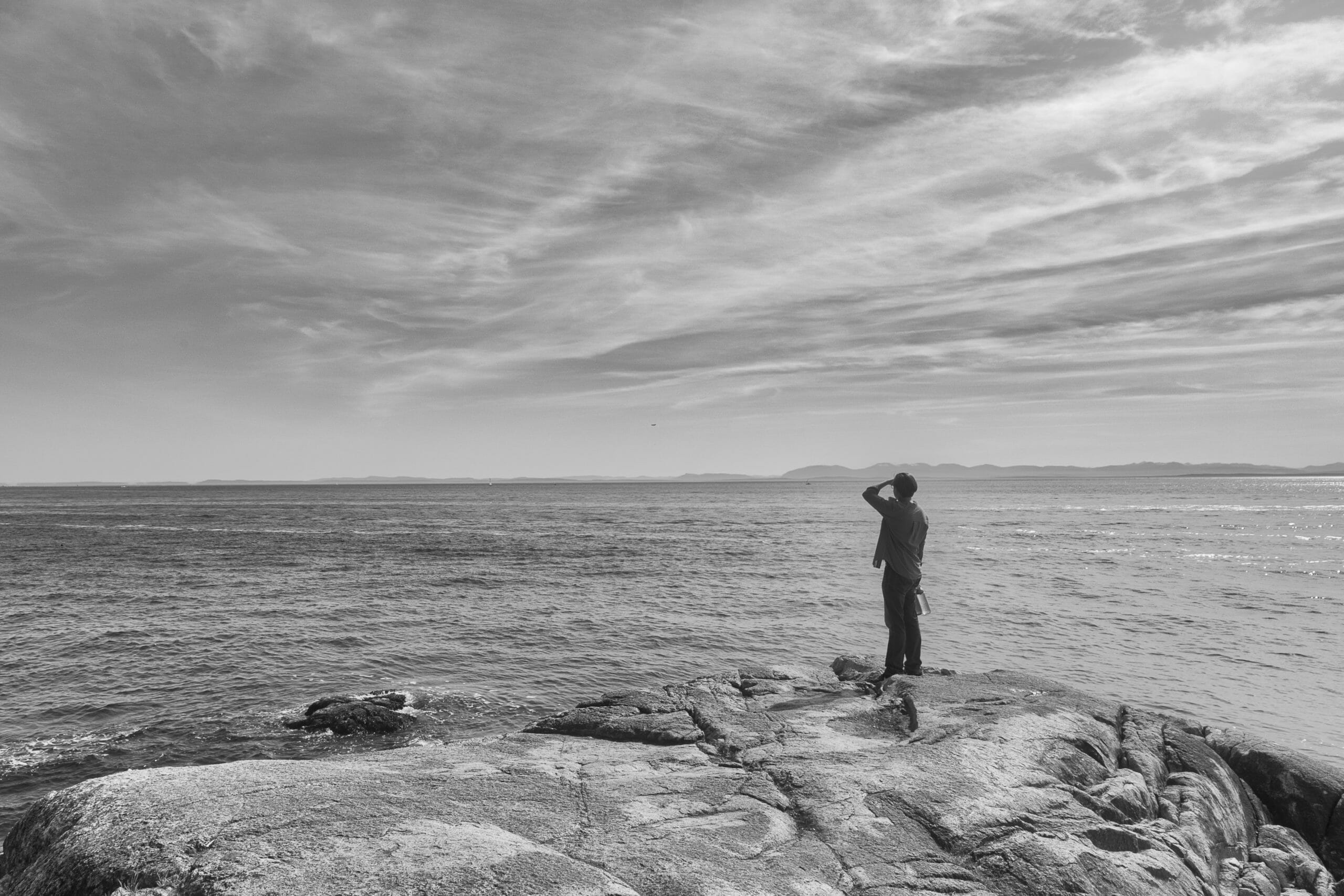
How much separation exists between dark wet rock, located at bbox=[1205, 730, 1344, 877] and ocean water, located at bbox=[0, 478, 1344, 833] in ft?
16.8

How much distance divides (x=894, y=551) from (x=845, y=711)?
2.73 meters

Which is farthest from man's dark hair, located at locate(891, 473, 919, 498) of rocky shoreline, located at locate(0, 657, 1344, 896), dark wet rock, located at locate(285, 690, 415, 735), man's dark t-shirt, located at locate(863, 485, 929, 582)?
dark wet rock, located at locate(285, 690, 415, 735)

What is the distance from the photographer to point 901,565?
10.5 meters

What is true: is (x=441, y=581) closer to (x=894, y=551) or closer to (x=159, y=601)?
(x=159, y=601)

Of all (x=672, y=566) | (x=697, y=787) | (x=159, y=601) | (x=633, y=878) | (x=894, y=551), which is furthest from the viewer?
(x=672, y=566)

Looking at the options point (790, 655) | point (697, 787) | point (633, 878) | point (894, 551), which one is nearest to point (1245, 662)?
point (790, 655)

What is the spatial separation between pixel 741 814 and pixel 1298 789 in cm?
754

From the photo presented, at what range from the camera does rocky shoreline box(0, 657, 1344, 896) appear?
4.55 metres

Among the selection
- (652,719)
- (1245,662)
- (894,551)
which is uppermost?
(894,551)

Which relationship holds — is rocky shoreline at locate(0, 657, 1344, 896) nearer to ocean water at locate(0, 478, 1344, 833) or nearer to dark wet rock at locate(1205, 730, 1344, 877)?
dark wet rock at locate(1205, 730, 1344, 877)

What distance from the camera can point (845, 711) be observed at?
8797 mm

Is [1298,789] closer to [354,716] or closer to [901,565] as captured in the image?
[901,565]

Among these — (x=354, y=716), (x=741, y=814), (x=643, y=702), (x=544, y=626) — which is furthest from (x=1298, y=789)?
(x=544, y=626)

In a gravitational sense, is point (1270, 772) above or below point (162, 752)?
above
